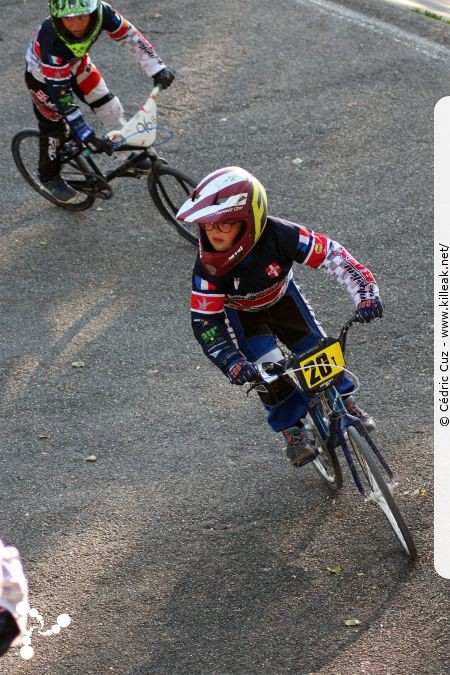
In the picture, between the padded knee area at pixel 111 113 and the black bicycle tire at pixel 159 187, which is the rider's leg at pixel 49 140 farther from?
the black bicycle tire at pixel 159 187

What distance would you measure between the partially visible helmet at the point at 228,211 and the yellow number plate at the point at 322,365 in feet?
2.10

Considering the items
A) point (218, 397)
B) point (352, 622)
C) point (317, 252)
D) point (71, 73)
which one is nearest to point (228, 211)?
point (317, 252)

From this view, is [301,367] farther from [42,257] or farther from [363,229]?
[42,257]

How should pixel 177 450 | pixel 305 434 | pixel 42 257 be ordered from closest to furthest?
pixel 305 434 → pixel 177 450 → pixel 42 257

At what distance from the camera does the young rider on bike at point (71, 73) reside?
7.05 metres

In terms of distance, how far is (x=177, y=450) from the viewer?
599 cm

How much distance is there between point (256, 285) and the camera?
493 cm

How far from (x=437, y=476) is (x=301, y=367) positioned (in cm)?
138

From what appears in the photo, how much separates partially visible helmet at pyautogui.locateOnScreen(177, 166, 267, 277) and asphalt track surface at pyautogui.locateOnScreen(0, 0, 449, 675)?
1.58 m

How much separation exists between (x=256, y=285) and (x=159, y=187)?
3143 millimetres

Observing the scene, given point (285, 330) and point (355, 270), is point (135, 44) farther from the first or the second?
point (355, 270)

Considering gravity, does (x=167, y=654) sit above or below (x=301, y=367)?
below

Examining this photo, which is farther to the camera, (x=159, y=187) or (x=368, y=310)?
(x=159, y=187)

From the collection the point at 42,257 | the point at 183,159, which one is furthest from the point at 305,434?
the point at 183,159
